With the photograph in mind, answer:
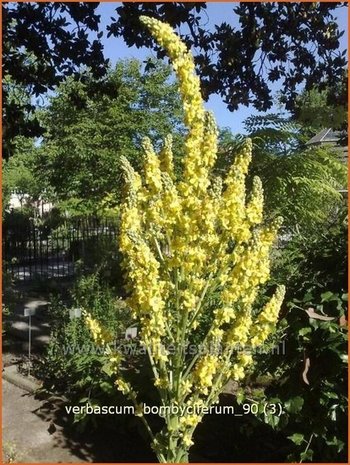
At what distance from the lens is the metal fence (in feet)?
28.6

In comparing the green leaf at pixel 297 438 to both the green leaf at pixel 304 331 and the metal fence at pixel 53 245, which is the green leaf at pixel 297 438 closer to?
the green leaf at pixel 304 331

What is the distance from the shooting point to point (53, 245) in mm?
10422

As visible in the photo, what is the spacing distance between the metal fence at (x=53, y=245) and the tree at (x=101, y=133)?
49 cm

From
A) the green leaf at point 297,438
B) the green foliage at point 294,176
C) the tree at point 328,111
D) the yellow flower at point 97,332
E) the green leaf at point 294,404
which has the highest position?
the tree at point 328,111

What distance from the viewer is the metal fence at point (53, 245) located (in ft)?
28.6

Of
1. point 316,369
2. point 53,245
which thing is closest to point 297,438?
point 316,369

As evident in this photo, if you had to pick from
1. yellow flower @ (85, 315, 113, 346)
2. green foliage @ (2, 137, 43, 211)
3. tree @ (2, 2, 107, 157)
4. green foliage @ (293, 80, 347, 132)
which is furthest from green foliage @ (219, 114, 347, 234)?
green foliage @ (2, 137, 43, 211)

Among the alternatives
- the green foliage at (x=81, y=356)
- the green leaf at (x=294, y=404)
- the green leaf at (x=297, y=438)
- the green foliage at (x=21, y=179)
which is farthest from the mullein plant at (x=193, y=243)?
the green foliage at (x=21, y=179)

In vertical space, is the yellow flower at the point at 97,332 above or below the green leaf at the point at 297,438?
above

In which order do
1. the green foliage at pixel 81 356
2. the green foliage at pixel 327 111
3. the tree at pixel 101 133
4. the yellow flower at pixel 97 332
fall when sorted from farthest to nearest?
the tree at pixel 101 133 → the green foliage at pixel 327 111 → the green foliage at pixel 81 356 → the yellow flower at pixel 97 332

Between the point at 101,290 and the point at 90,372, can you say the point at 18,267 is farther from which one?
the point at 90,372

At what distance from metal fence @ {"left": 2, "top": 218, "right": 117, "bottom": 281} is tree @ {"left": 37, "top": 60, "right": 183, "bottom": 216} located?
494 mm

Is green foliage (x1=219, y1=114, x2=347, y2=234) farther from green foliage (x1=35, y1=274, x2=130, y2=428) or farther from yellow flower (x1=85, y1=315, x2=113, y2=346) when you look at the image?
yellow flower (x1=85, y1=315, x2=113, y2=346)

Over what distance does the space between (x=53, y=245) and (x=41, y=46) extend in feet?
21.1
